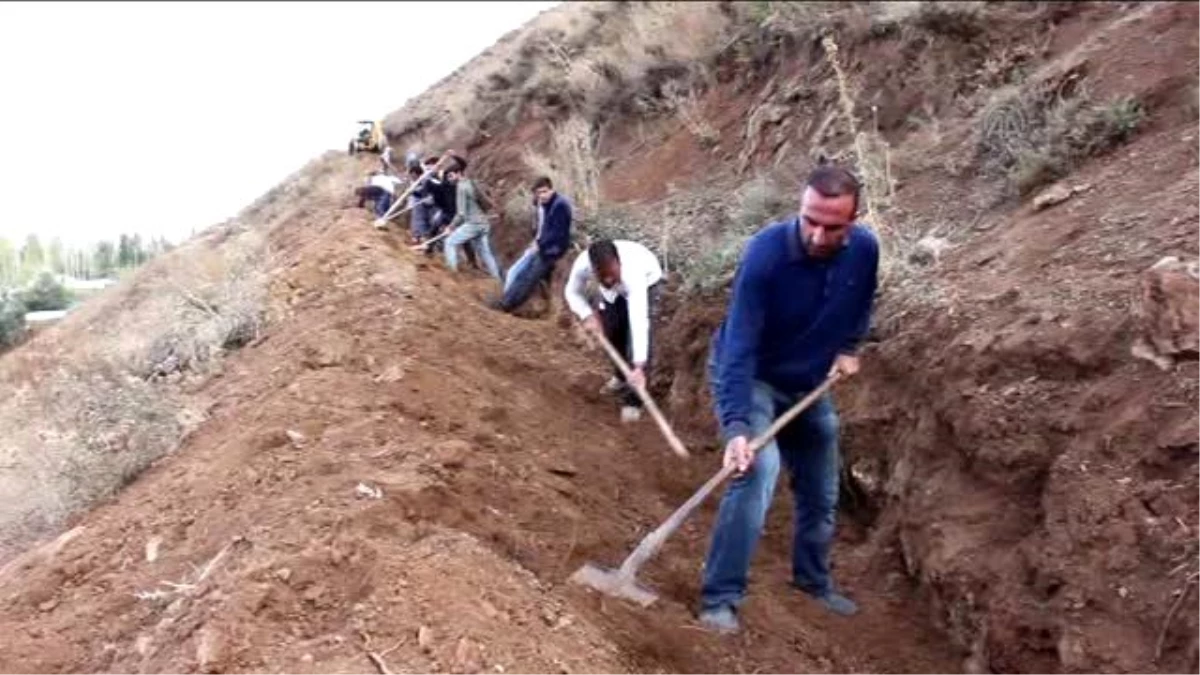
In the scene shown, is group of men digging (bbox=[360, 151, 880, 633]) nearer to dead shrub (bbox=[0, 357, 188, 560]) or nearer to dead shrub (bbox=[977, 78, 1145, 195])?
dead shrub (bbox=[977, 78, 1145, 195])

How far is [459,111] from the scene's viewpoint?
18.6 m

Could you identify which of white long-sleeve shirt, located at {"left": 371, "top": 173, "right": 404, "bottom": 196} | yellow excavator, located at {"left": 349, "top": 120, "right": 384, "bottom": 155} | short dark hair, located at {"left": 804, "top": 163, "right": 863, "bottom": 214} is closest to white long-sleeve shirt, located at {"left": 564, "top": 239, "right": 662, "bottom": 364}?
short dark hair, located at {"left": 804, "top": 163, "right": 863, "bottom": 214}

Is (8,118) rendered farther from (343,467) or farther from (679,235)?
(343,467)

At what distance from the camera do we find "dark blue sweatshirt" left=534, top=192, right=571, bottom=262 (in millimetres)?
8852

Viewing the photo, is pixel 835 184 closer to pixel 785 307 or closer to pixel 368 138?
pixel 785 307

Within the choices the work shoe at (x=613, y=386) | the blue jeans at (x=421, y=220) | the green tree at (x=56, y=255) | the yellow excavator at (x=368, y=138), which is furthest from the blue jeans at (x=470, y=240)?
the green tree at (x=56, y=255)

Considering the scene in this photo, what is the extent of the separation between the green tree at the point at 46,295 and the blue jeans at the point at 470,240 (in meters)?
18.5

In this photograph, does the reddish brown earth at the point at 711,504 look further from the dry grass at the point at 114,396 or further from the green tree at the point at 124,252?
the green tree at the point at 124,252

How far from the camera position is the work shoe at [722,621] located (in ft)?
14.1

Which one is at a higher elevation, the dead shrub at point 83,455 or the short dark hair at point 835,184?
the short dark hair at point 835,184

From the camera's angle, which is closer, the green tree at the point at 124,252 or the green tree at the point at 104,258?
the green tree at the point at 124,252

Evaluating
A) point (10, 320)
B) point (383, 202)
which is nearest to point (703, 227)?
point (383, 202)

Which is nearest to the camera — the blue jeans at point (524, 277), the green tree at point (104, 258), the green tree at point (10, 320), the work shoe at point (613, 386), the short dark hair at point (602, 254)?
the short dark hair at point (602, 254)

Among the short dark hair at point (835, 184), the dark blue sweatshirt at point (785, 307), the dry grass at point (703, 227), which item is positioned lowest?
the dry grass at point (703, 227)
